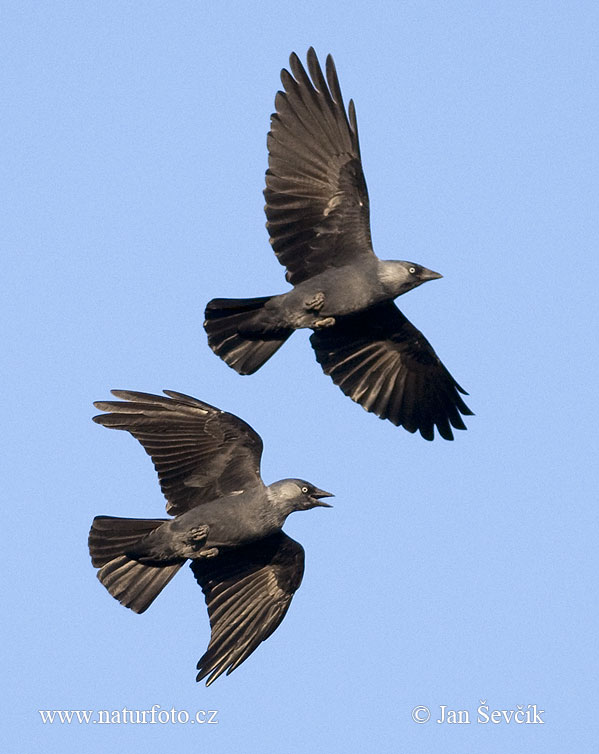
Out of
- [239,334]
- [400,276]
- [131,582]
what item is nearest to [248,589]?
[131,582]

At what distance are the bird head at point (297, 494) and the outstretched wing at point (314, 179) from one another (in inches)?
76.6

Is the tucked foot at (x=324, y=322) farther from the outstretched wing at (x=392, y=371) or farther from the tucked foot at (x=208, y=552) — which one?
the tucked foot at (x=208, y=552)

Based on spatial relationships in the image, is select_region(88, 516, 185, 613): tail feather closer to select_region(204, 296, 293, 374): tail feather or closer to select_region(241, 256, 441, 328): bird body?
select_region(204, 296, 293, 374): tail feather

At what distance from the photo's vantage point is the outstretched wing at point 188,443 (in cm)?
1326

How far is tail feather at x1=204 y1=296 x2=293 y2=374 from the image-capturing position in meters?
14.1

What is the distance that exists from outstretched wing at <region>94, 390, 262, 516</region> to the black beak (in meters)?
2.20

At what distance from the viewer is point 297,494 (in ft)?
44.5

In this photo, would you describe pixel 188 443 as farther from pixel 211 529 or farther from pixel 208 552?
pixel 208 552

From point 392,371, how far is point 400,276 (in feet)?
5.30

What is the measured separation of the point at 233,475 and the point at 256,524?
1.61ft

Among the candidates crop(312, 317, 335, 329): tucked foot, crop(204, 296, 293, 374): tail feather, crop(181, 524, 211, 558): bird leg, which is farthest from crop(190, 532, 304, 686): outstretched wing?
crop(312, 317, 335, 329): tucked foot

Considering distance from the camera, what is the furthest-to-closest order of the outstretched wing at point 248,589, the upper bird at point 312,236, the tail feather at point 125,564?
the upper bird at point 312,236 < the outstretched wing at point 248,589 < the tail feather at point 125,564

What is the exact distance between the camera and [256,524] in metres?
13.4

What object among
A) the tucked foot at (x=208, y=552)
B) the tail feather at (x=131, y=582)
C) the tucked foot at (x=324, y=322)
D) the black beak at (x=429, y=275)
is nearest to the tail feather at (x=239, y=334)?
the tucked foot at (x=324, y=322)
